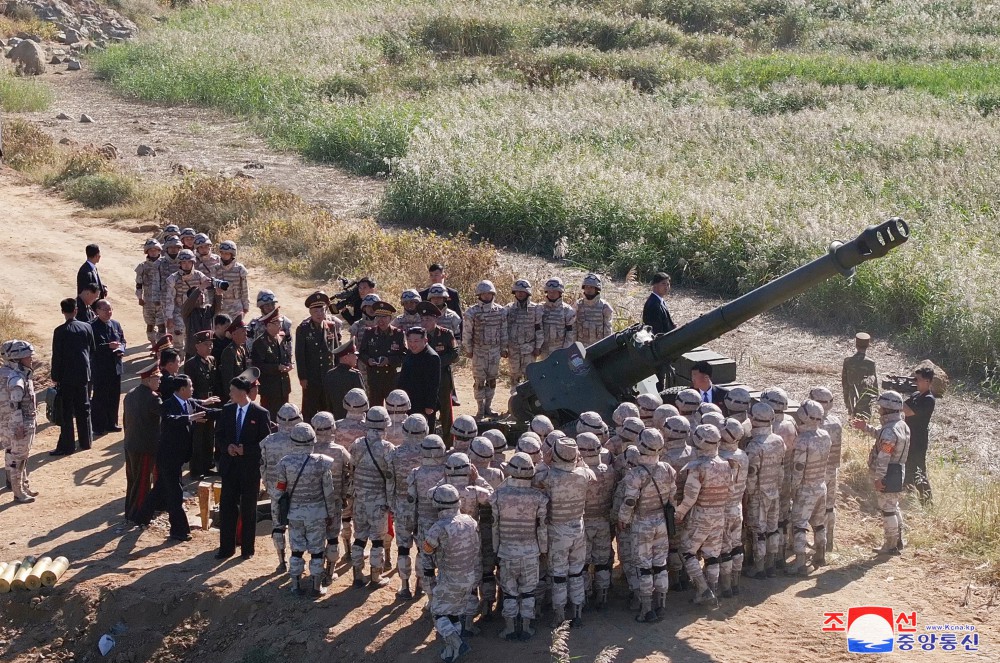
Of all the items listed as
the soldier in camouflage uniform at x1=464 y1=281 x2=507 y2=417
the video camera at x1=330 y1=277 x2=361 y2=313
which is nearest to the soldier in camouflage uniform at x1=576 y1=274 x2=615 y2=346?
the soldier in camouflage uniform at x1=464 y1=281 x2=507 y2=417

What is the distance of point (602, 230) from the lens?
69.3ft

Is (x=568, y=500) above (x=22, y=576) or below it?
above

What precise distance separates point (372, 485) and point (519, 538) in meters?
1.51

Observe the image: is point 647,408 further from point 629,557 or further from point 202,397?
point 202,397

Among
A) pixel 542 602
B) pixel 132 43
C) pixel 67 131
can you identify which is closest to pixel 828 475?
pixel 542 602

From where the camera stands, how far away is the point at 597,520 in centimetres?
982

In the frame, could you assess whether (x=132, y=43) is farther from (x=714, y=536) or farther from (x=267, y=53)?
(x=714, y=536)

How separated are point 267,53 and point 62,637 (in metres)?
29.4

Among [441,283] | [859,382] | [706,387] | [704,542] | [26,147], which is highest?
[26,147]

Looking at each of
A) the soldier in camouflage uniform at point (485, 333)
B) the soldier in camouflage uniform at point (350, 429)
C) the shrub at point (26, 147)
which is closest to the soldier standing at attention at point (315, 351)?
the soldier in camouflage uniform at point (485, 333)

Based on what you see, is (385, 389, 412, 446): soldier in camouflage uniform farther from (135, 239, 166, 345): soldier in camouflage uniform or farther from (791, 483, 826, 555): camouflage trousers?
(135, 239, 166, 345): soldier in camouflage uniform

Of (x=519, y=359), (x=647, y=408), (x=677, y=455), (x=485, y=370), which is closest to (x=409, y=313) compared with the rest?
(x=485, y=370)

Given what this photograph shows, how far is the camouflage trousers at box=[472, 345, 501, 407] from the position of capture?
14.1 m

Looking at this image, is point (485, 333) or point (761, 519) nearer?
point (761, 519)
